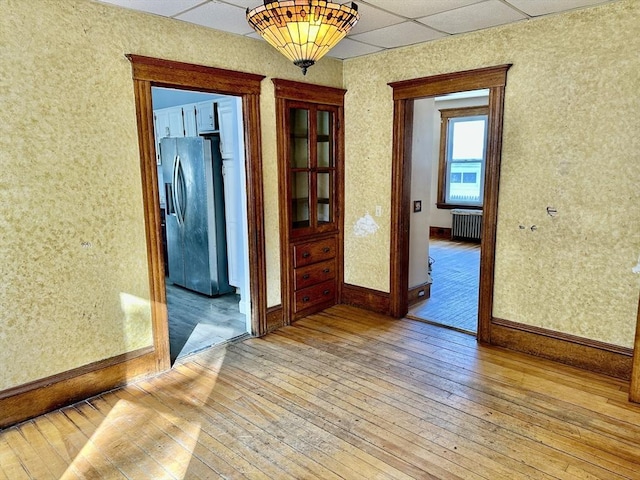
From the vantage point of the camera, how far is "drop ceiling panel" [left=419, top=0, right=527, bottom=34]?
309cm

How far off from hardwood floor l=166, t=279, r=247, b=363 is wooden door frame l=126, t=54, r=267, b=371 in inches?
13.6

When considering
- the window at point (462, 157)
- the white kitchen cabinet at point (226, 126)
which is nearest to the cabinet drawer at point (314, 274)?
the white kitchen cabinet at point (226, 126)

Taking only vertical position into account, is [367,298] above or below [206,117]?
below

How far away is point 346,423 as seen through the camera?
2.73m

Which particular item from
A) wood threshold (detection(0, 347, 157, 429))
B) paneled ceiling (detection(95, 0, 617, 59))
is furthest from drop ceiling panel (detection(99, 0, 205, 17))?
wood threshold (detection(0, 347, 157, 429))

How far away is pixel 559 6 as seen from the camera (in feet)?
10.1

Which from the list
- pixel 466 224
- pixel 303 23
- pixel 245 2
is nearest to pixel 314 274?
pixel 245 2

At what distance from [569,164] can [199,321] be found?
3763 millimetres

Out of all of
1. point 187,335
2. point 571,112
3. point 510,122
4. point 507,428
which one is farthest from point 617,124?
point 187,335

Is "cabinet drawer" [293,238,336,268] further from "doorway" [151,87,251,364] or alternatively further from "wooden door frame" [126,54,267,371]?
"doorway" [151,87,251,364]

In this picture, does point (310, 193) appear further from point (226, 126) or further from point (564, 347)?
point (564, 347)

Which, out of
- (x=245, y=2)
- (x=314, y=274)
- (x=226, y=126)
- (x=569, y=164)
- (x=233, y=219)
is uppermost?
(x=245, y=2)

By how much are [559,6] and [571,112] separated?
0.76 metres

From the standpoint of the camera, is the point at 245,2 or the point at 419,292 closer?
the point at 245,2
